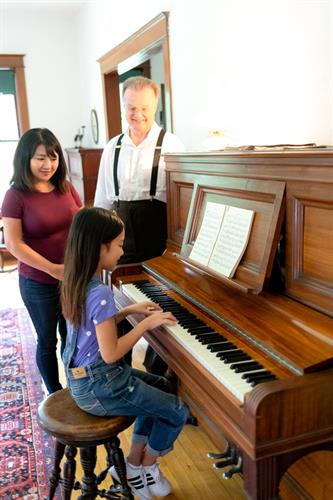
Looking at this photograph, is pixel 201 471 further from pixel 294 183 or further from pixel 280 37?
pixel 280 37

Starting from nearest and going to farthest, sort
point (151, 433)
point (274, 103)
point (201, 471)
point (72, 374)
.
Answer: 1. point (72, 374)
2. point (151, 433)
3. point (201, 471)
4. point (274, 103)

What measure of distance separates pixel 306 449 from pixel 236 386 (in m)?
0.21

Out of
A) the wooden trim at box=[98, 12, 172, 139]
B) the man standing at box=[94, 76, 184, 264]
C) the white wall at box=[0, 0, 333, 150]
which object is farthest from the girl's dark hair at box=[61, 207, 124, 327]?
the wooden trim at box=[98, 12, 172, 139]

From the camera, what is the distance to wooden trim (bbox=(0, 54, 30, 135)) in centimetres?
605

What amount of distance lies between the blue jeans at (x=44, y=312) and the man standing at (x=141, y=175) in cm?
39

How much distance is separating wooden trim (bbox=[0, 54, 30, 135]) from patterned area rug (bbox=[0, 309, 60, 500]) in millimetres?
3433

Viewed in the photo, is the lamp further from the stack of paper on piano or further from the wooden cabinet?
the wooden cabinet

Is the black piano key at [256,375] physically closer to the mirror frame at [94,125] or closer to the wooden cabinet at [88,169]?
the wooden cabinet at [88,169]

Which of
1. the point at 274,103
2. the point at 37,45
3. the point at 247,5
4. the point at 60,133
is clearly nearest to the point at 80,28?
the point at 37,45

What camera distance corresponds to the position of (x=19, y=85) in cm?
616

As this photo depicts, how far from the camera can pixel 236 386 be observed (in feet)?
3.88

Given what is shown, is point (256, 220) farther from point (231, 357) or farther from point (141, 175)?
point (141, 175)

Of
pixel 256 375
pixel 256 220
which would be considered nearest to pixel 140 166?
pixel 256 220

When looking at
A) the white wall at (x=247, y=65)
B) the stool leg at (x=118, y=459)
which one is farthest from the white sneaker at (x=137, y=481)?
the white wall at (x=247, y=65)
